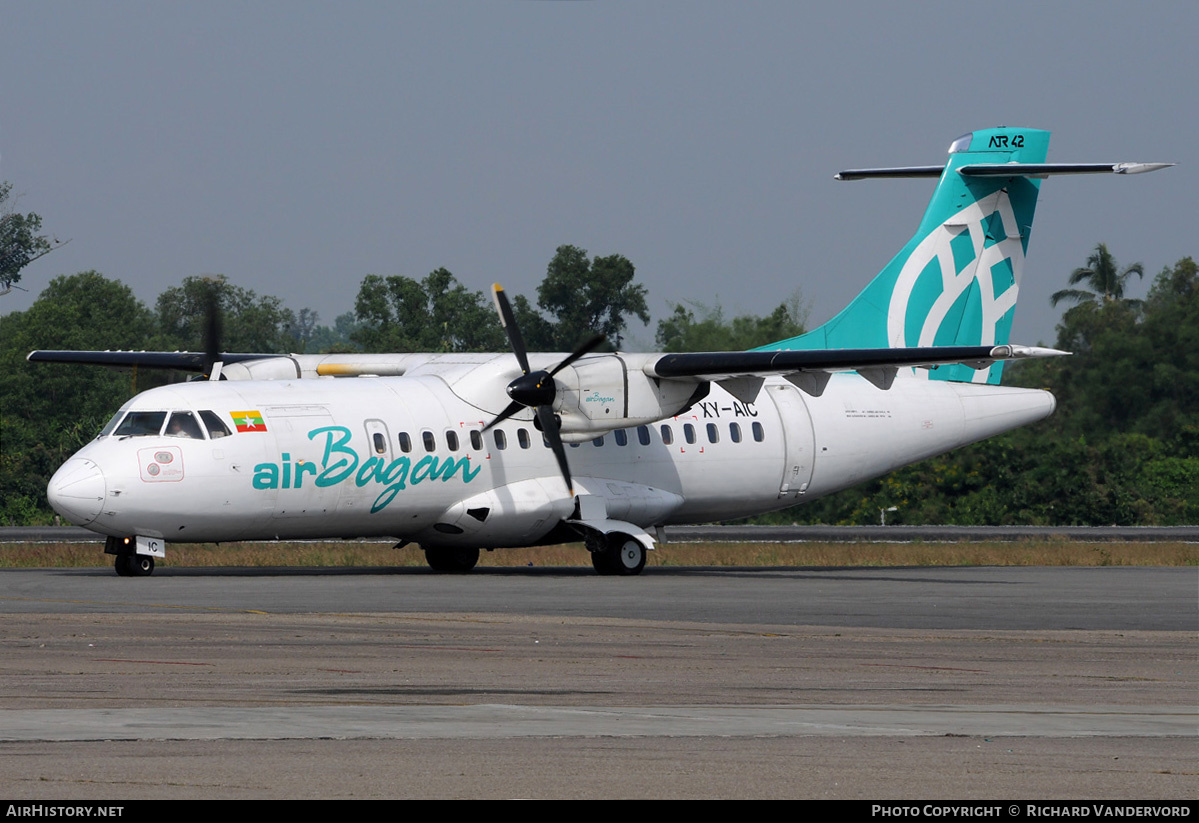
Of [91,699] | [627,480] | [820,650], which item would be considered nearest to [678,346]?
[627,480]

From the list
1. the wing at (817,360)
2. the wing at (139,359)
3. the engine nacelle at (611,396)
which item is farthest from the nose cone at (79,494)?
the wing at (817,360)

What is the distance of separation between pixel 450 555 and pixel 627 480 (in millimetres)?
3348

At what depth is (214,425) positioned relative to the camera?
2581cm

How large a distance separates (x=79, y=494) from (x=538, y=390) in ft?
23.6

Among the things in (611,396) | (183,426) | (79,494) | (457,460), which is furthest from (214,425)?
(611,396)

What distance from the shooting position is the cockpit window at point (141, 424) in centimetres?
2550

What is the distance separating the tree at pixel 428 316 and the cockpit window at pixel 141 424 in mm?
54291

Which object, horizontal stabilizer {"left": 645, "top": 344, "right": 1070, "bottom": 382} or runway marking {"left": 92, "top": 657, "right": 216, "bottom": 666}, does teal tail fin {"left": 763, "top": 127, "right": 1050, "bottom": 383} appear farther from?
runway marking {"left": 92, "top": 657, "right": 216, "bottom": 666}

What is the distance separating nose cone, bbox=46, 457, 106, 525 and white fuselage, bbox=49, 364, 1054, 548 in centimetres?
2

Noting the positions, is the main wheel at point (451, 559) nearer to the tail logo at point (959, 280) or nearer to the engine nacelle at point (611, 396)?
the engine nacelle at point (611, 396)

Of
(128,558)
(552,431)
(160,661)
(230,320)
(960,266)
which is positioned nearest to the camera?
(160,661)

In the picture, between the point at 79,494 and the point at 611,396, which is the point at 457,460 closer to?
the point at 611,396
